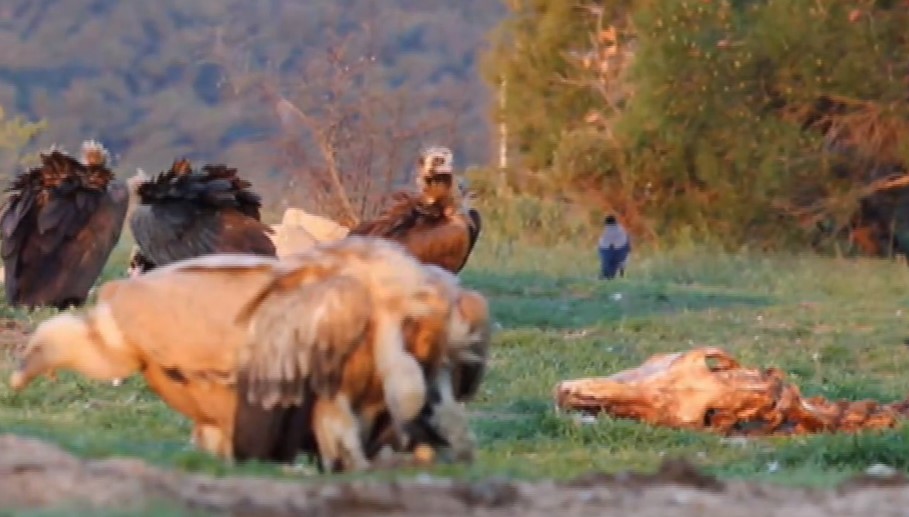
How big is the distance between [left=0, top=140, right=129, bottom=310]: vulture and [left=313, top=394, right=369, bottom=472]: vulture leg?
23.9ft

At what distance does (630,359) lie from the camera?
11.5m

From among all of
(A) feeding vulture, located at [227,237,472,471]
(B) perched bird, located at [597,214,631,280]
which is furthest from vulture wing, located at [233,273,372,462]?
(B) perched bird, located at [597,214,631,280]

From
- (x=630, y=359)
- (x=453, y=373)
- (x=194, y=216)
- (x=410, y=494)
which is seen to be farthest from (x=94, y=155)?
(x=410, y=494)

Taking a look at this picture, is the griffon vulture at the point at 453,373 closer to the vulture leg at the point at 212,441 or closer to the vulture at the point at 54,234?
the vulture leg at the point at 212,441

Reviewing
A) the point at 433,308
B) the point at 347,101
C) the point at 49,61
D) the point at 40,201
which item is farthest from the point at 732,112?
the point at 49,61

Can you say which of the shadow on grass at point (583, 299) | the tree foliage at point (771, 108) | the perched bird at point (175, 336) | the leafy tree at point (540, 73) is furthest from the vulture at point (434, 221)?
the leafy tree at point (540, 73)

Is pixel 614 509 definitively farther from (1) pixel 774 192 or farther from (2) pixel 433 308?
(1) pixel 774 192

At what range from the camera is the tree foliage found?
22391 millimetres

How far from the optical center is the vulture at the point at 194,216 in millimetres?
11367

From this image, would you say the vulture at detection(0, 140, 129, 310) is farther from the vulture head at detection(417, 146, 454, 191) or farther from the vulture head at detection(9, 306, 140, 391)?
the vulture head at detection(9, 306, 140, 391)

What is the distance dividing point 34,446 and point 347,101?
865 inches

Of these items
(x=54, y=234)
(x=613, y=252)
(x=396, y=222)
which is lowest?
(x=613, y=252)

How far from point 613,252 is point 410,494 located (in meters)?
16.0

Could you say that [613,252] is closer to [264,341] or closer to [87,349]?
[87,349]
